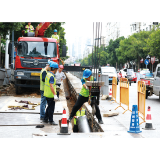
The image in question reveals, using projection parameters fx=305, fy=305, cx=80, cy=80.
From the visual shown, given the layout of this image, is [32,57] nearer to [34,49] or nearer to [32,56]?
[32,56]

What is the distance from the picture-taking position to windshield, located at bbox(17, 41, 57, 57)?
611 inches

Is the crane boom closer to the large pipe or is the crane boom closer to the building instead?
the large pipe

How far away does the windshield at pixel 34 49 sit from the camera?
15516mm

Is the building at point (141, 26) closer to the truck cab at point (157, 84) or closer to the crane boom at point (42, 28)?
the crane boom at point (42, 28)

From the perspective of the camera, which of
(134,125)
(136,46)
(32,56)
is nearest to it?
(134,125)

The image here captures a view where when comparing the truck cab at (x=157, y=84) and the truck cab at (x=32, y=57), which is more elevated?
the truck cab at (x=32, y=57)

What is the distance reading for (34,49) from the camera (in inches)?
613

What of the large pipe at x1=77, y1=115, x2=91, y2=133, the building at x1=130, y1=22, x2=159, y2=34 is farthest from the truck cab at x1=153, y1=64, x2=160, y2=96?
the building at x1=130, y1=22, x2=159, y2=34

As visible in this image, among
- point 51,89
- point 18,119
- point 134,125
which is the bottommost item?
point 18,119

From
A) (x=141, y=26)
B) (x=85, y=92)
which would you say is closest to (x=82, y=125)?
(x=85, y=92)

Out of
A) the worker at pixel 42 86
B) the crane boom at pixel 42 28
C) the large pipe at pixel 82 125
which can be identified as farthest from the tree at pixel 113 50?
the worker at pixel 42 86
